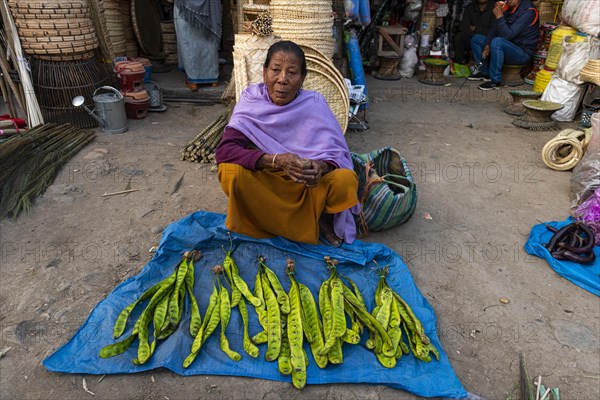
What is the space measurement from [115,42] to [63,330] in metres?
5.30

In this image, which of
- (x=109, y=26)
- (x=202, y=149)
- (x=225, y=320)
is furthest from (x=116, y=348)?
(x=109, y=26)

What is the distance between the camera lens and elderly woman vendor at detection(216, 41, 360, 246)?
8.47 ft

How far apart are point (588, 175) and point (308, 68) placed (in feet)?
8.97

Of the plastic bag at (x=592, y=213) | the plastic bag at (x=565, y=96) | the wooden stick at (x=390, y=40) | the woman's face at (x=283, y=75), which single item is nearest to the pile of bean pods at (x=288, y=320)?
the woman's face at (x=283, y=75)

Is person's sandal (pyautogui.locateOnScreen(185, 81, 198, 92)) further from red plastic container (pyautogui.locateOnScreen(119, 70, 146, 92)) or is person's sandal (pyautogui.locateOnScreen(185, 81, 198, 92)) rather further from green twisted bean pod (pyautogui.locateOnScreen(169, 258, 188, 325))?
green twisted bean pod (pyautogui.locateOnScreen(169, 258, 188, 325))

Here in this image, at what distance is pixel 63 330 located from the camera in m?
2.30

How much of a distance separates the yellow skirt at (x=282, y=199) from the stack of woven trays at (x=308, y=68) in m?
1.76

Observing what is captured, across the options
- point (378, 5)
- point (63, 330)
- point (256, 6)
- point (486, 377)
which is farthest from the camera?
point (378, 5)

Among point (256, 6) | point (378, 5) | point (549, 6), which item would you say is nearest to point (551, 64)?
point (549, 6)

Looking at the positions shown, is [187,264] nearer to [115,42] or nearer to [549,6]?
[115,42]

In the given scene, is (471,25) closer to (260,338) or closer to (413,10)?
(413,10)

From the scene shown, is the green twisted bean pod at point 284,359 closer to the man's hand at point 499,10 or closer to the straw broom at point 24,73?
the straw broom at point 24,73

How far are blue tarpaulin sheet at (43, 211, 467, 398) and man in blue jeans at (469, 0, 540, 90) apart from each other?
5.99 meters

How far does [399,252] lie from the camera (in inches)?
121
